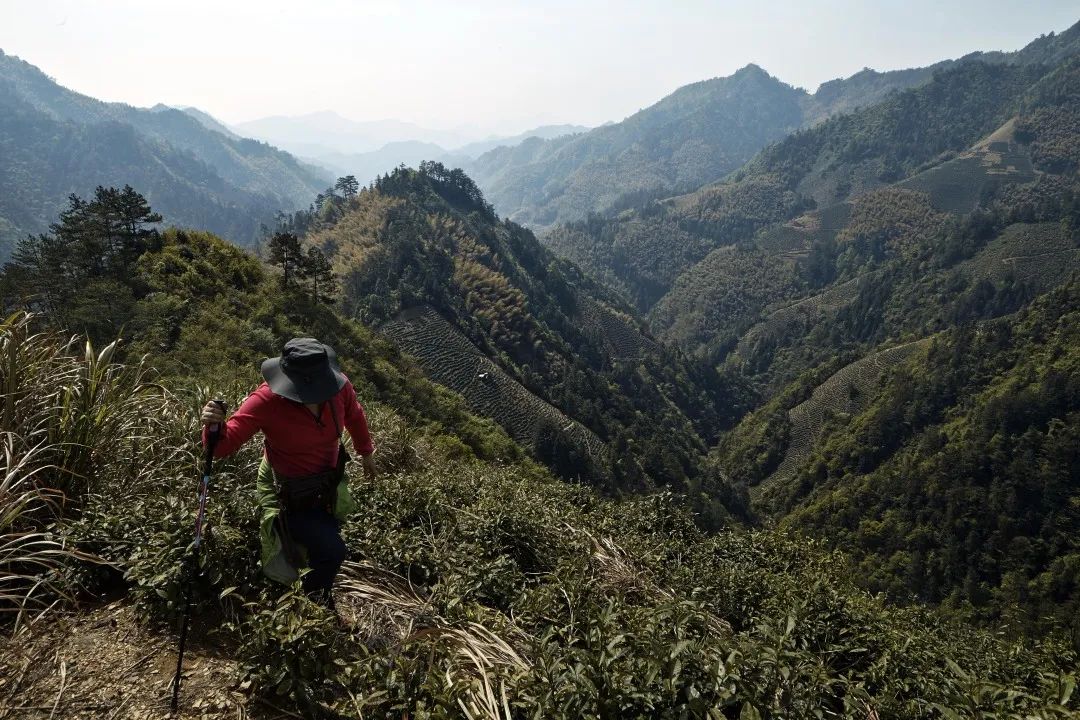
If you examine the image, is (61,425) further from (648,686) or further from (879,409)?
(879,409)

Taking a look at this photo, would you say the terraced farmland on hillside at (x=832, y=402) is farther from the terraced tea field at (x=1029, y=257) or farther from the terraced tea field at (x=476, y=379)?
the terraced tea field at (x=476, y=379)

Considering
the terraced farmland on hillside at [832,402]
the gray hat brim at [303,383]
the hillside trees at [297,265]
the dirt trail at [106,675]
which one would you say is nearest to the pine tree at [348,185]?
the hillside trees at [297,265]

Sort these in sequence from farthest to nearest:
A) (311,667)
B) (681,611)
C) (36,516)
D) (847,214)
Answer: (847,214) → (36,516) → (681,611) → (311,667)

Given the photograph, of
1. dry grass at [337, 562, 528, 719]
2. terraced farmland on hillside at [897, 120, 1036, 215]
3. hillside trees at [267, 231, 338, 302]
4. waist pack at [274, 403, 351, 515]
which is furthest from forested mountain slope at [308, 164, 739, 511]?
terraced farmland on hillside at [897, 120, 1036, 215]

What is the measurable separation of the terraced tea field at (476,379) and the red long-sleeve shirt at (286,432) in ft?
124

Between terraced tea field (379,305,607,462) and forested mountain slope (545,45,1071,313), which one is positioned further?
forested mountain slope (545,45,1071,313)

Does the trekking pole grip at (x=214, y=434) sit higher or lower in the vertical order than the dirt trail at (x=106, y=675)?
higher

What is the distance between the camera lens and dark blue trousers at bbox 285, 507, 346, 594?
3004 millimetres

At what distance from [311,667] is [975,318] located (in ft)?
378

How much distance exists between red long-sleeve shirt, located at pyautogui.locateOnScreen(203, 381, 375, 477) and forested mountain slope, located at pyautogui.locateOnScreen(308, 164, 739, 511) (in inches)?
1469

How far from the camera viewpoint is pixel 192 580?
2.85 m

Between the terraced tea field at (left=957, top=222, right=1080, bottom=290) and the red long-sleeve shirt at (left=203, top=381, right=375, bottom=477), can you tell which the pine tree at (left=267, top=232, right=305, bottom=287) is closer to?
the red long-sleeve shirt at (left=203, top=381, right=375, bottom=477)

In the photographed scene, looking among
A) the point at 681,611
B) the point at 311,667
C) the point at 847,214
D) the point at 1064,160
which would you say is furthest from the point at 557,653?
the point at 1064,160

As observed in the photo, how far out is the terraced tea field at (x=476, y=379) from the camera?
141ft
